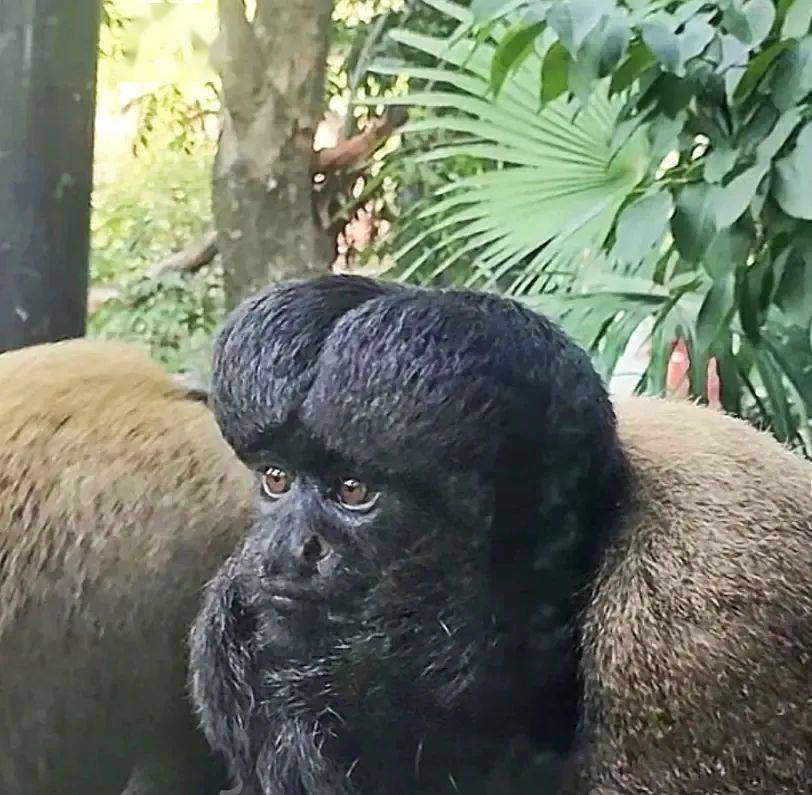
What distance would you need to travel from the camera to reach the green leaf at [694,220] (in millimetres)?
864

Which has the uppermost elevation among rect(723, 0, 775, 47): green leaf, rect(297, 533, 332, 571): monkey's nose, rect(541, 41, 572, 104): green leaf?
rect(723, 0, 775, 47): green leaf

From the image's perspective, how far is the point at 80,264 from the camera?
928 millimetres

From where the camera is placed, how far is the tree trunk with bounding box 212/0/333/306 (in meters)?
1.20

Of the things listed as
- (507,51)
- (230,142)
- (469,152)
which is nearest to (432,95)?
(469,152)

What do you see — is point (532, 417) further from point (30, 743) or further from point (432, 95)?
point (432, 95)

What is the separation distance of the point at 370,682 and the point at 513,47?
43 cm

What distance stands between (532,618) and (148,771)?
0.94 feet

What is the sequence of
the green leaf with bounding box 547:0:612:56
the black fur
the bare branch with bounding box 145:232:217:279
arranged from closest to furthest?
1. the black fur
2. the green leaf with bounding box 547:0:612:56
3. the bare branch with bounding box 145:232:217:279

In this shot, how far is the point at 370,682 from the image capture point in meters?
0.60

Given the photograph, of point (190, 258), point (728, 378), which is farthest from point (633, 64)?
point (190, 258)

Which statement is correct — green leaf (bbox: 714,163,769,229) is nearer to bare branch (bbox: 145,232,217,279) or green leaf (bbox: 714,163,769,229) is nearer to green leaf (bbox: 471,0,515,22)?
green leaf (bbox: 471,0,515,22)

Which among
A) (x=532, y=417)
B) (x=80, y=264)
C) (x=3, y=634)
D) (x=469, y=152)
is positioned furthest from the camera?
(x=469, y=152)

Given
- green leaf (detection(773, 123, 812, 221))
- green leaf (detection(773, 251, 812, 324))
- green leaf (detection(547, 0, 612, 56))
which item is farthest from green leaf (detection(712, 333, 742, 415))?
green leaf (detection(547, 0, 612, 56))

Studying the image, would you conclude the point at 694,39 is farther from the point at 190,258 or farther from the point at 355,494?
the point at 190,258
